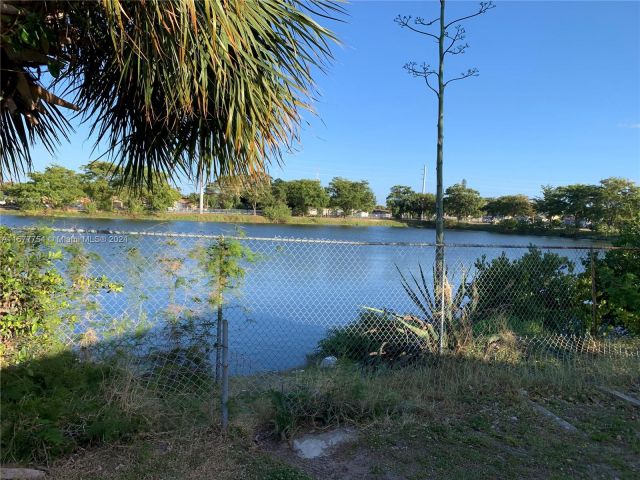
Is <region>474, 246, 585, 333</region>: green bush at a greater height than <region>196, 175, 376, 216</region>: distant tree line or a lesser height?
lesser

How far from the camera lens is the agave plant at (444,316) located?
5.35 metres

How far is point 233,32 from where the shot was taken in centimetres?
290

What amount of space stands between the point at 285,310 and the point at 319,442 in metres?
3.78

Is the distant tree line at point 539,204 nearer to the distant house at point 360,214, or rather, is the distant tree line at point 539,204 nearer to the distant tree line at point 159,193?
the distant house at point 360,214

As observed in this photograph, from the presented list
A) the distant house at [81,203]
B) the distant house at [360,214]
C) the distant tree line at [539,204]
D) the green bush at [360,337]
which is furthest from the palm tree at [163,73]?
the distant house at [360,214]

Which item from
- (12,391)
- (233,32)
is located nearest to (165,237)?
(12,391)

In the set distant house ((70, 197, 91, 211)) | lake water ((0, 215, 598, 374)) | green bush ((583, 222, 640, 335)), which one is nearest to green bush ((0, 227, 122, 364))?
lake water ((0, 215, 598, 374))

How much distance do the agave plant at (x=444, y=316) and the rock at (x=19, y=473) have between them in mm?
3825

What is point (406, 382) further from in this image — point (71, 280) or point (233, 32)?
point (233, 32)

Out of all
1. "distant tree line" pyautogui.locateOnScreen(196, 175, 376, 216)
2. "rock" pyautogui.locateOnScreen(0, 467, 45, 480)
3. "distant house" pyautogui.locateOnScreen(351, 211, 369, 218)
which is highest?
"distant tree line" pyautogui.locateOnScreen(196, 175, 376, 216)

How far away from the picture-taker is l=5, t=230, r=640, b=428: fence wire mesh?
3.49 metres

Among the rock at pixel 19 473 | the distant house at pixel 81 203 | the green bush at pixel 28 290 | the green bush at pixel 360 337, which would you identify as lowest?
the green bush at pixel 360 337

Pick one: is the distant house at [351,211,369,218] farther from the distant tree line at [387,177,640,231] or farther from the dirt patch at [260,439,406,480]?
the dirt patch at [260,439,406,480]

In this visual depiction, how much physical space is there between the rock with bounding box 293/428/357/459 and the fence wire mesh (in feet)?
2.47
